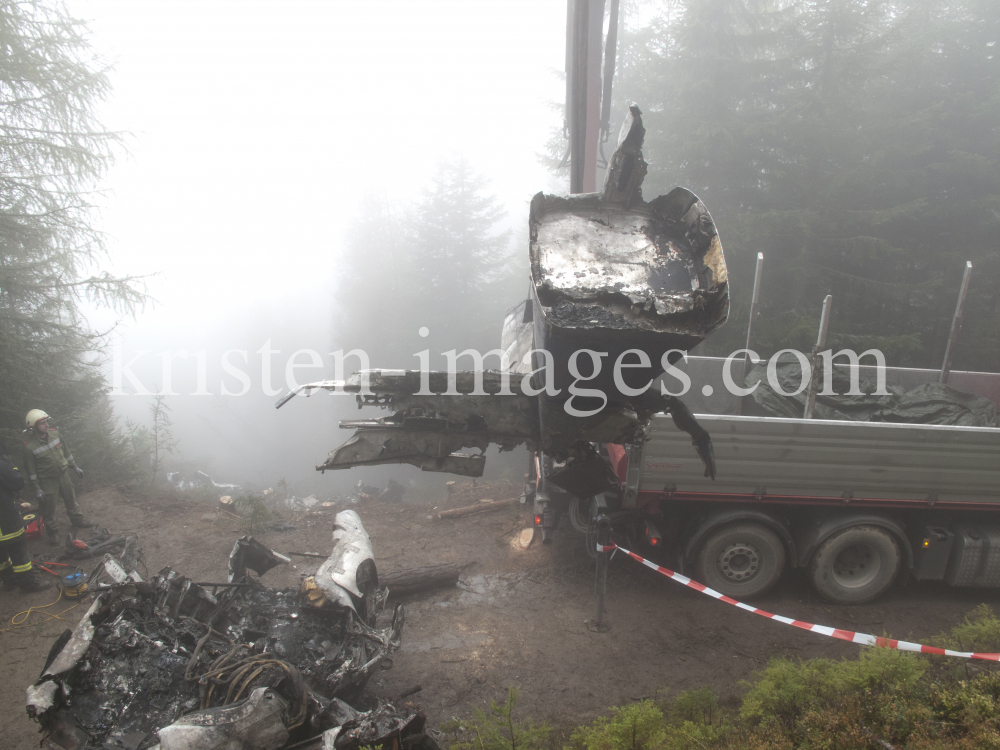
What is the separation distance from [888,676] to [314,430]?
2993 centimetres

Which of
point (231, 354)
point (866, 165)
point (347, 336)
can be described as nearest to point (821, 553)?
point (866, 165)

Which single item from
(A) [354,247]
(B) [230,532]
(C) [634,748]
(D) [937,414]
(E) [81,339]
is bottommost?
(B) [230,532]

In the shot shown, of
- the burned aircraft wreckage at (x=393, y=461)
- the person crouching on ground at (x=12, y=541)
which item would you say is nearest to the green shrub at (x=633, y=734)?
the burned aircraft wreckage at (x=393, y=461)

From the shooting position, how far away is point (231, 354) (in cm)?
3481

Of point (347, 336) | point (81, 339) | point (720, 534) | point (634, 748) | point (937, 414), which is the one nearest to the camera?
point (634, 748)

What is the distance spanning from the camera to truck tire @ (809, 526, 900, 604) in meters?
5.08

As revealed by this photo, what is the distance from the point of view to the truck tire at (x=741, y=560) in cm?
507

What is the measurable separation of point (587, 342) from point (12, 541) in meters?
7.37

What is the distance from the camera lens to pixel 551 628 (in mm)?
5090

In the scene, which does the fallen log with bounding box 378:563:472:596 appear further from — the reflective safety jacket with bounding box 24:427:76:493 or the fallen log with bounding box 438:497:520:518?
the reflective safety jacket with bounding box 24:427:76:493

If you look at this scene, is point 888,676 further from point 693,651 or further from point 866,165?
point 866,165

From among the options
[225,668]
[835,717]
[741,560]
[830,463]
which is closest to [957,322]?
[830,463]

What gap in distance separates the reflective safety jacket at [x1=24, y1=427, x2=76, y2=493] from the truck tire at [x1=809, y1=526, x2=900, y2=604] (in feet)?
31.4

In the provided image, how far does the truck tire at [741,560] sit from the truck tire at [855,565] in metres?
0.45
